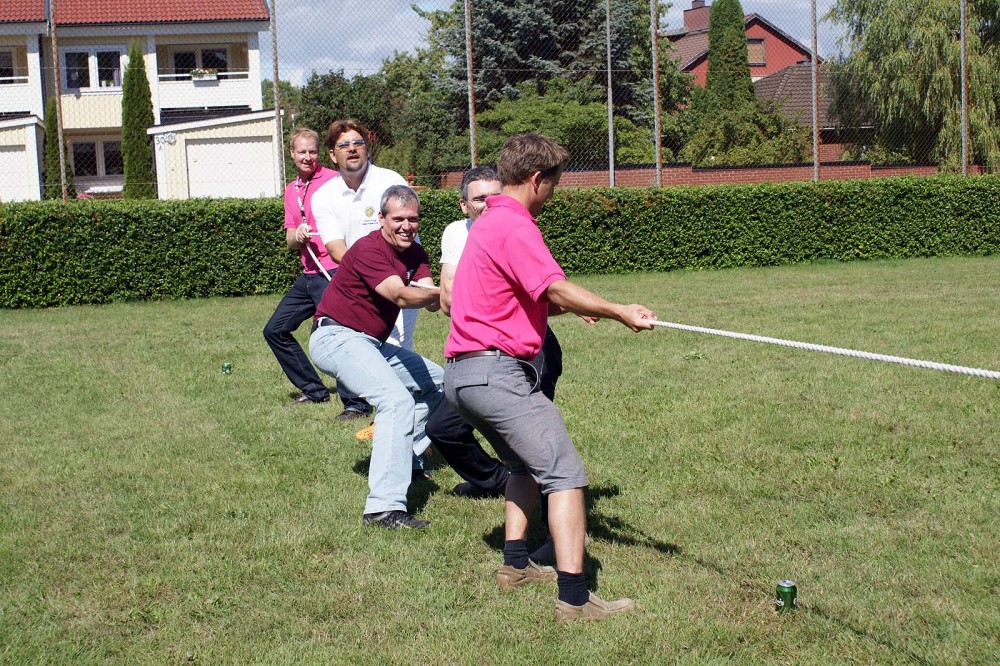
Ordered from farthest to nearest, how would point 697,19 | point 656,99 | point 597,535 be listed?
point 697,19, point 656,99, point 597,535

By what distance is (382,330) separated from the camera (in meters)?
5.59

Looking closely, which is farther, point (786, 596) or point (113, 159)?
point (113, 159)

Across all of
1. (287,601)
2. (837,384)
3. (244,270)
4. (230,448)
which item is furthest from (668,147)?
(287,601)

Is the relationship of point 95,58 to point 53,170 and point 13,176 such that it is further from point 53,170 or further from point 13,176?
point 53,170

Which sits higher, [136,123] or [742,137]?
[136,123]

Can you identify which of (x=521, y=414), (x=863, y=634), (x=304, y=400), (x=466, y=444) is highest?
(x=521, y=414)

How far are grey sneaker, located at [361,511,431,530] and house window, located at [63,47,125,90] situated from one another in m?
26.9

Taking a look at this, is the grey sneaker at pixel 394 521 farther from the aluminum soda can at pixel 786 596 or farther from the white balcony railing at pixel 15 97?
the white balcony railing at pixel 15 97

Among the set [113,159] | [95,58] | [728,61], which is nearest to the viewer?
[113,159]

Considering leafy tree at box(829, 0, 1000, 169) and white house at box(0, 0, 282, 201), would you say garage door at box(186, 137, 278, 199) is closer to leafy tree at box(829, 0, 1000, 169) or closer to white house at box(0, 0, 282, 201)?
white house at box(0, 0, 282, 201)

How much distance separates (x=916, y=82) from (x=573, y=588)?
74.9 ft

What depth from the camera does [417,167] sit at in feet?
70.8

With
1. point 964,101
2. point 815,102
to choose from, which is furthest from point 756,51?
point 815,102

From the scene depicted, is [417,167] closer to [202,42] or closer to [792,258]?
[792,258]
